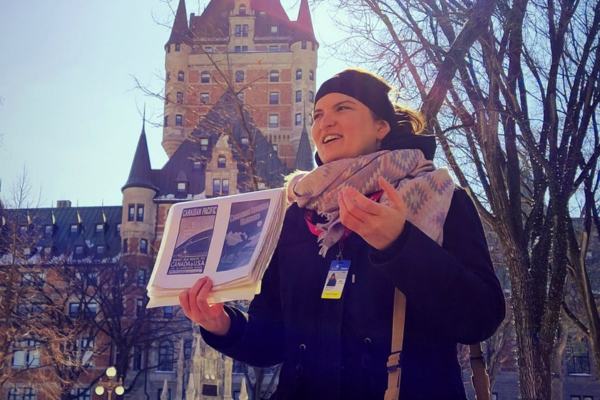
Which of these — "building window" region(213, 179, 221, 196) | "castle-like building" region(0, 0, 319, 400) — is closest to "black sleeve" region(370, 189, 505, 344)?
"castle-like building" region(0, 0, 319, 400)

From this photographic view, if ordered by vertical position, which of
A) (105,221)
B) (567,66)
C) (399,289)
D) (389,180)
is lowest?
(399,289)

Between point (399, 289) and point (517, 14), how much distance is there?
6.37m

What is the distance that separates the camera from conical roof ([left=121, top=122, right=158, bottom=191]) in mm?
40906

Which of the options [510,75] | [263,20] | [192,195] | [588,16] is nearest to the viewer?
[510,75]

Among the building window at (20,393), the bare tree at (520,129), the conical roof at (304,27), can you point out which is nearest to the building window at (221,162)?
the conical roof at (304,27)

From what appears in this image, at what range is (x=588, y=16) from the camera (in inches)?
346

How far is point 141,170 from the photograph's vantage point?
41500 mm

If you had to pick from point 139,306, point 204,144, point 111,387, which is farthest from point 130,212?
point 111,387

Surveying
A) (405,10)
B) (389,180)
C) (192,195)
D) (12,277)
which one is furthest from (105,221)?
(389,180)

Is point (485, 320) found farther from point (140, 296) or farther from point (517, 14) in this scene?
point (140, 296)

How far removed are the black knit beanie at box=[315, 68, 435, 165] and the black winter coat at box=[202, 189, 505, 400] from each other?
25 centimetres

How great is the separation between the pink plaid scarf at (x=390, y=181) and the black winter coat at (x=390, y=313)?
7cm

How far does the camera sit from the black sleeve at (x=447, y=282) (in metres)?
1.70

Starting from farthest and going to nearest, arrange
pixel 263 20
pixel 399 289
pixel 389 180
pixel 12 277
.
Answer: pixel 263 20, pixel 12 277, pixel 389 180, pixel 399 289
